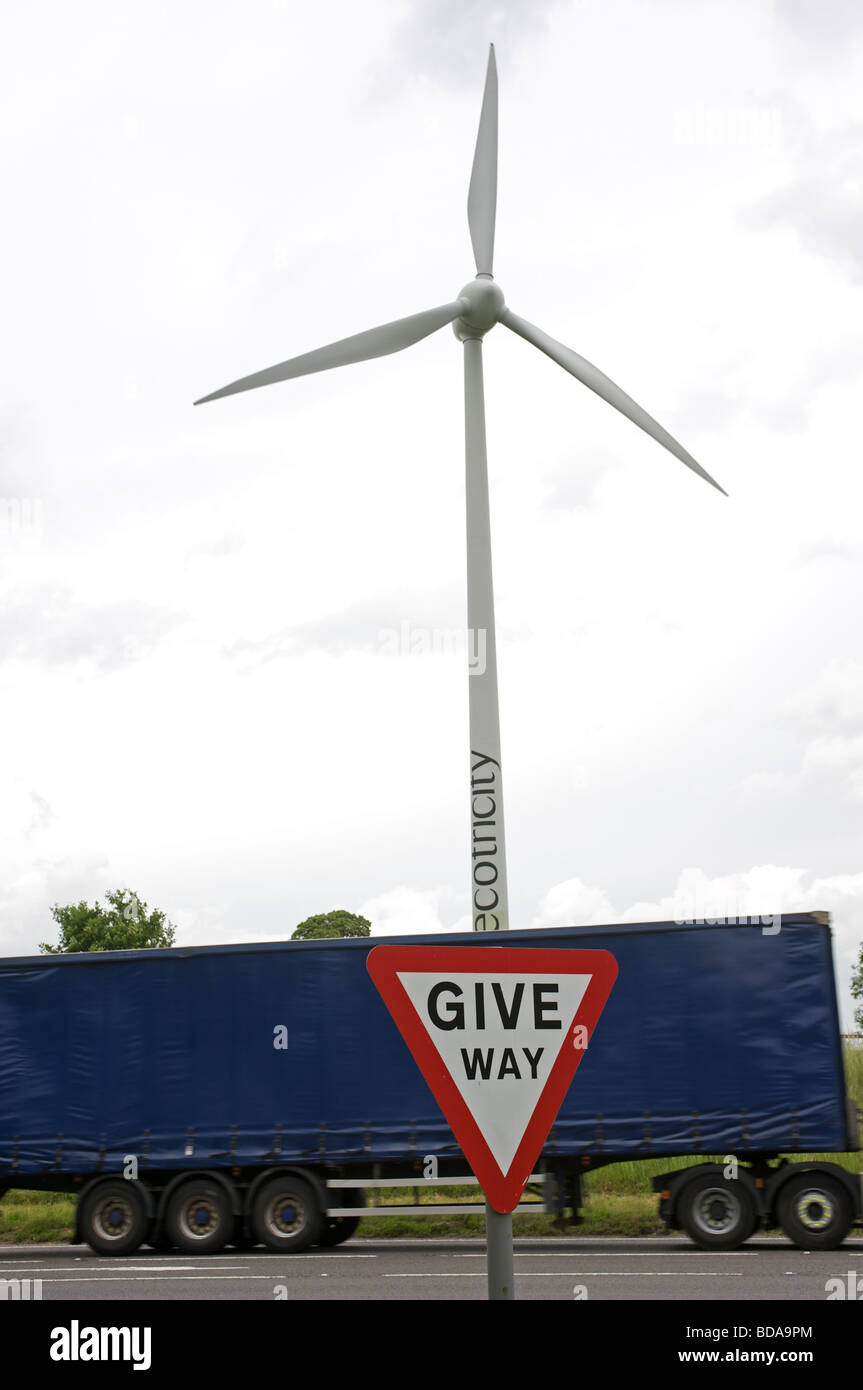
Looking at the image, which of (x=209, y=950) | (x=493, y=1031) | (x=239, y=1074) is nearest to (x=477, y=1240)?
(x=239, y=1074)

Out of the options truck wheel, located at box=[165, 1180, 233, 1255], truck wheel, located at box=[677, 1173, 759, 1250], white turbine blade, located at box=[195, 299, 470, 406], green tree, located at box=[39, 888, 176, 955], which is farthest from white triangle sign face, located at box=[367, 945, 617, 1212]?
green tree, located at box=[39, 888, 176, 955]

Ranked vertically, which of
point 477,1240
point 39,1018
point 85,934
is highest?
point 85,934

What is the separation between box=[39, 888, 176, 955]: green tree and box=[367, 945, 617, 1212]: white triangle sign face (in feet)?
224

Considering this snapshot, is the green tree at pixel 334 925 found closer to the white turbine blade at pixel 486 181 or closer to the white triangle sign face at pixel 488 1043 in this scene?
the white turbine blade at pixel 486 181

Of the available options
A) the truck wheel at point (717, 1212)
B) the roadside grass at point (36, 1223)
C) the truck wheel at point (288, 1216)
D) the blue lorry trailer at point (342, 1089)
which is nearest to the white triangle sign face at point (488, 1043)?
the blue lorry trailer at point (342, 1089)

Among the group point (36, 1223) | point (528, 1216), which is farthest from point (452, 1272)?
point (36, 1223)

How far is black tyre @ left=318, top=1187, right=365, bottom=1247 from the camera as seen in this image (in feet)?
Result: 61.3

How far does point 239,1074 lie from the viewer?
18.8 meters

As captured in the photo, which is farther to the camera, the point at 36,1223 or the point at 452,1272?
the point at 36,1223

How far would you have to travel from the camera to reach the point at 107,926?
7112cm

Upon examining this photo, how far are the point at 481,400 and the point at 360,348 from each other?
239cm

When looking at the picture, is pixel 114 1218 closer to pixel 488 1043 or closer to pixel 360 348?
pixel 360 348
